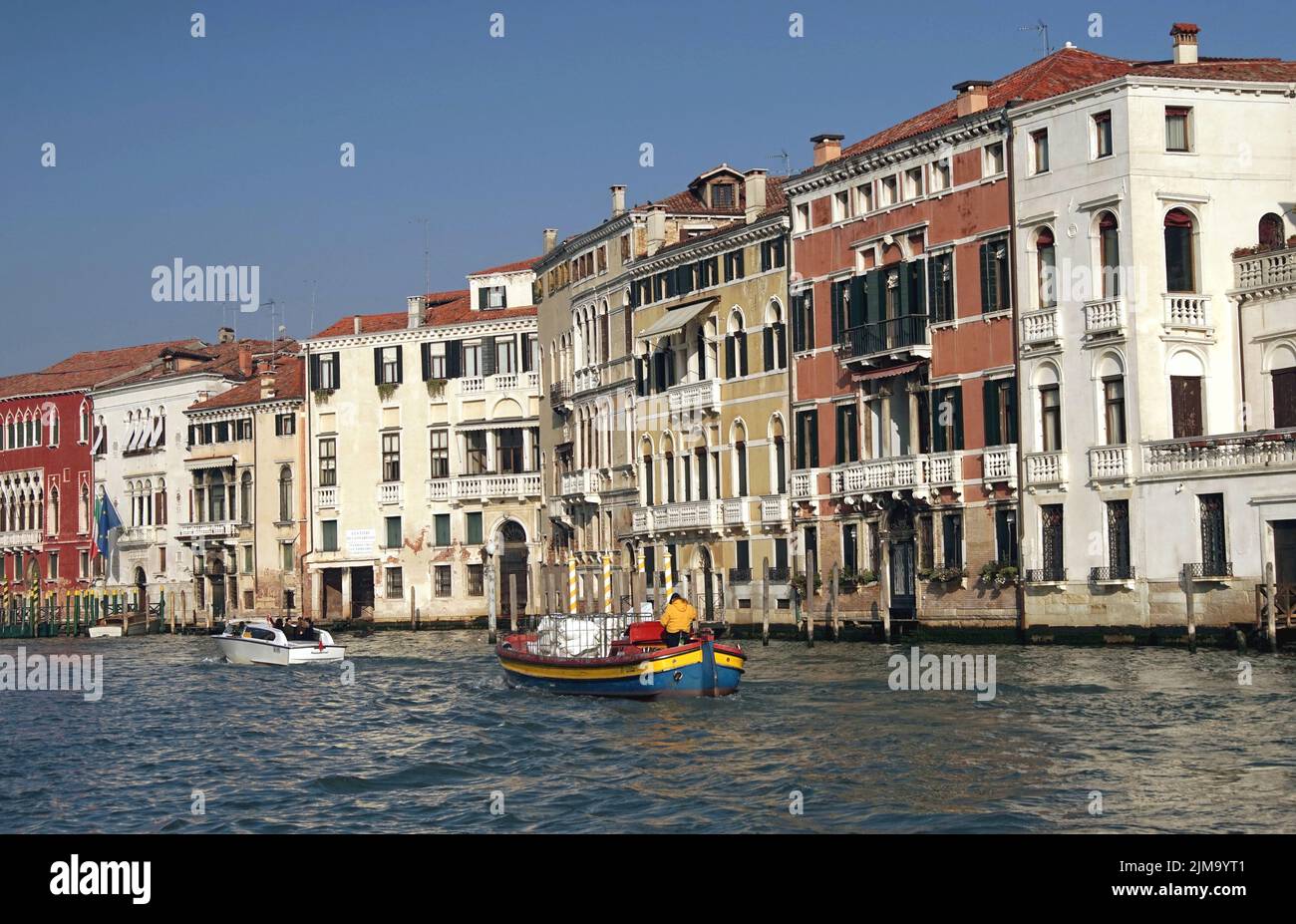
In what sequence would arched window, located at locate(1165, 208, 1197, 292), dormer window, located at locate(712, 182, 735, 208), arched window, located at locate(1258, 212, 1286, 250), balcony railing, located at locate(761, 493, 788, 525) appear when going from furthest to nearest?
dormer window, located at locate(712, 182, 735, 208) → balcony railing, located at locate(761, 493, 788, 525) → arched window, located at locate(1258, 212, 1286, 250) → arched window, located at locate(1165, 208, 1197, 292)

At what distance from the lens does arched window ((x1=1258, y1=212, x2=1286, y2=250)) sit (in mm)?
34938

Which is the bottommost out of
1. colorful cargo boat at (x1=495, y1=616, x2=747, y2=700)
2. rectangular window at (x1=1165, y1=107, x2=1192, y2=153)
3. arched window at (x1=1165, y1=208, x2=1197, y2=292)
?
colorful cargo boat at (x1=495, y1=616, x2=747, y2=700)

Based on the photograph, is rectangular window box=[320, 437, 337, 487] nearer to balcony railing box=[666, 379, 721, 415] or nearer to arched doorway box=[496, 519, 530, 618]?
arched doorway box=[496, 519, 530, 618]

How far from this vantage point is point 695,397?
49000mm

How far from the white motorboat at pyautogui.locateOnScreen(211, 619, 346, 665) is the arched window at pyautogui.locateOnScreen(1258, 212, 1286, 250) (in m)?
22.7

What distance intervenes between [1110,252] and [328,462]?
119 feet

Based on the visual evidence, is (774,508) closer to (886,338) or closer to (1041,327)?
(886,338)

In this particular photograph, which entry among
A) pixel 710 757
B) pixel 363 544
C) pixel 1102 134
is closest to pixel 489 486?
pixel 363 544

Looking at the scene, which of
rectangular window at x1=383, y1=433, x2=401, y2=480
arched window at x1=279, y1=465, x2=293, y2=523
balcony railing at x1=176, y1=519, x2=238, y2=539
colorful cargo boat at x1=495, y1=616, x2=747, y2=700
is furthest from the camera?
balcony railing at x1=176, y1=519, x2=238, y2=539

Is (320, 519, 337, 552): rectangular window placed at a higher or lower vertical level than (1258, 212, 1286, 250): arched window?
lower

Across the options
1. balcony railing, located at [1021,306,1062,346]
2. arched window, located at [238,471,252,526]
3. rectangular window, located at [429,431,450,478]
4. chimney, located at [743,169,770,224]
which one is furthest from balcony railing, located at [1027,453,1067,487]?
arched window, located at [238,471,252,526]

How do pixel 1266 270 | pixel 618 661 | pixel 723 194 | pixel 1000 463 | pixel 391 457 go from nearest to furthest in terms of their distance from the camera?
pixel 618 661 → pixel 1266 270 → pixel 1000 463 → pixel 723 194 → pixel 391 457
